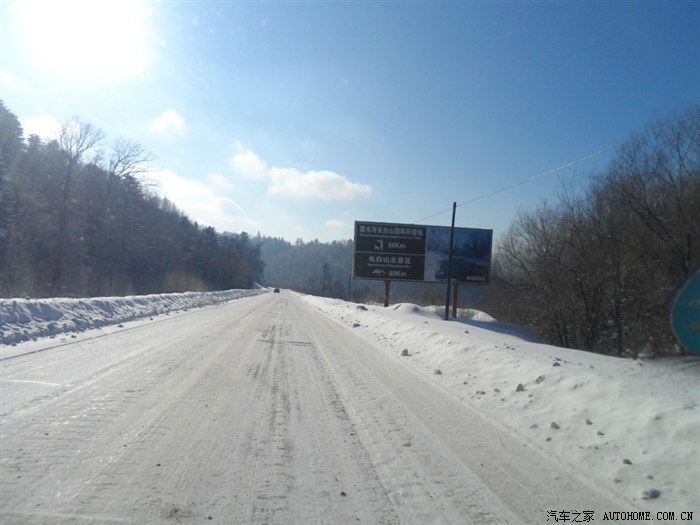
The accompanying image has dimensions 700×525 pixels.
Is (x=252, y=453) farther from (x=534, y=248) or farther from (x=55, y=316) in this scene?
(x=534, y=248)

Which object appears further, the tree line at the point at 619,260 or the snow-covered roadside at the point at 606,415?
the tree line at the point at 619,260

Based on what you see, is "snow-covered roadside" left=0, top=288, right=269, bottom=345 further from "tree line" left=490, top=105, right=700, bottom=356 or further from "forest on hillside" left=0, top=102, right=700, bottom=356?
"tree line" left=490, top=105, right=700, bottom=356

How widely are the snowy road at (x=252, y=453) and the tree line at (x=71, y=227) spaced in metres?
21.9

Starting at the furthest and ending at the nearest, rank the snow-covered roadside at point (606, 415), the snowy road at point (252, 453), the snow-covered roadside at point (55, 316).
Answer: the snow-covered roadside at point (55, 316), the snow-covered roadside at point (606, 415), the snowy road at point (252, 453)

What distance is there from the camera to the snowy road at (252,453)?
12.7 ft

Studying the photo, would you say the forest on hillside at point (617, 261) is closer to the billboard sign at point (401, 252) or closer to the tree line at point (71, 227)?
the billboard sign at point (401, 252)

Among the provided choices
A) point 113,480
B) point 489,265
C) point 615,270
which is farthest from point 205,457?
point 489,265

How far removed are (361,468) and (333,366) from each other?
5944mm

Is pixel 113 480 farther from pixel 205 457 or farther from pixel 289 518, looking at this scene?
pixel 289 518

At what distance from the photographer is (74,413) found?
5.95 metres

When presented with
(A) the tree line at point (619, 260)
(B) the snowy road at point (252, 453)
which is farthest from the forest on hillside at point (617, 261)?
(B) the snowy road at point (252, 453)

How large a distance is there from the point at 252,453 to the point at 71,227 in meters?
47.0

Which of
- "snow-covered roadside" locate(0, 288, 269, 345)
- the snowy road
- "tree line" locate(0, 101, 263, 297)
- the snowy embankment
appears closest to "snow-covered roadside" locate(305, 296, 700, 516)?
the snowy embankment

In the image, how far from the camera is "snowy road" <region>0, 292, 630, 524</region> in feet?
12.7
